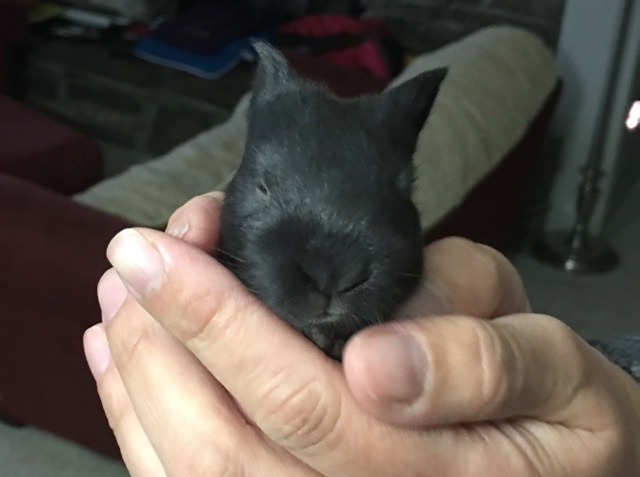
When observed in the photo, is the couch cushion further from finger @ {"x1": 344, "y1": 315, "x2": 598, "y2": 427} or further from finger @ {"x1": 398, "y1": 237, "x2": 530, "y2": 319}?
finger @ {"x1": 344, "y1": 315, "x2": 598, "y2": 427}

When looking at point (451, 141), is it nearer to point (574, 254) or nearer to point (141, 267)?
point (574, 254)

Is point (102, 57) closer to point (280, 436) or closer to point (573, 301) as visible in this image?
point (573, 301)

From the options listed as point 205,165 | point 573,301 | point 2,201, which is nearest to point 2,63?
point 205,165

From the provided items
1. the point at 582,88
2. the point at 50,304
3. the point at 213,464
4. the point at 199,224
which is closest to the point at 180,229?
the point at 199,224

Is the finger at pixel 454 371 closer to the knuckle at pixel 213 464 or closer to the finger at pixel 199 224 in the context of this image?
the knuckle at pixel 213 464

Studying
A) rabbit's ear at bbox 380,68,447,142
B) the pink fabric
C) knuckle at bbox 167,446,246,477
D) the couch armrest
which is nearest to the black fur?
rabbit's ear at bbox 380,68,447,142

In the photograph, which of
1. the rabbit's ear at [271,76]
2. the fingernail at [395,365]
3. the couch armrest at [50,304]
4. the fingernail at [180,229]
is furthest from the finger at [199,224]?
the couch armrest at [50,304]
